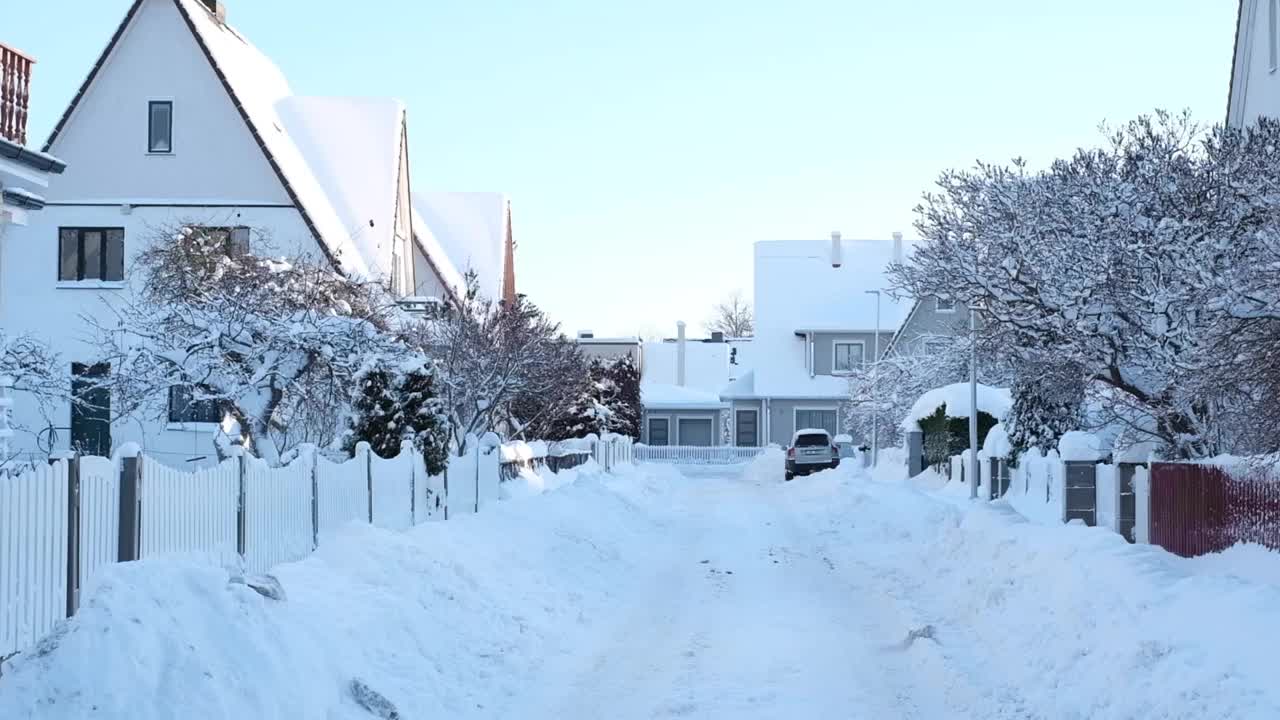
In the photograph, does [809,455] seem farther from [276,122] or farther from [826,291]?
[276,122]

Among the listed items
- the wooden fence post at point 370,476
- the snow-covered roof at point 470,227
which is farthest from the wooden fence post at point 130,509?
the snow-covered roof at point 470,227

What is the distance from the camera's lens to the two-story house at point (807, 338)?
68688 mm

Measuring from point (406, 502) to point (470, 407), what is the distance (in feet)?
44.0

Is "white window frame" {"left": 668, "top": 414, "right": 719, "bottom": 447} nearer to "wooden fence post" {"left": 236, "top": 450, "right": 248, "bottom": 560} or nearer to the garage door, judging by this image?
the garage door

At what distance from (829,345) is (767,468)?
14.7 meters

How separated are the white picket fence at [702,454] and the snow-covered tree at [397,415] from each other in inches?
1792

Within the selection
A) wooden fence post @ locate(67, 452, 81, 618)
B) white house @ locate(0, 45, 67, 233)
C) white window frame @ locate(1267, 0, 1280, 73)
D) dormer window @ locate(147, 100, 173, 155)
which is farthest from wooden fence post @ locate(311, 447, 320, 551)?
dormer window @ locate(147, 100, 173, 155)

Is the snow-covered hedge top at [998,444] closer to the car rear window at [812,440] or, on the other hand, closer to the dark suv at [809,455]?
the dark suv at [809,455]

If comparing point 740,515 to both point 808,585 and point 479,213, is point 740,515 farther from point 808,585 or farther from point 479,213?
point 479,213

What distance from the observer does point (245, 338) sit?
18.3m

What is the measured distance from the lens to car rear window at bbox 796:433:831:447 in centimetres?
5031

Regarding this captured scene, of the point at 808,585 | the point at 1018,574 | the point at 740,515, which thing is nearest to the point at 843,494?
the point at 740,515

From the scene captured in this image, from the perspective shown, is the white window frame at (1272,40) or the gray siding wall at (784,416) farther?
the gray siding wall at (784,416)

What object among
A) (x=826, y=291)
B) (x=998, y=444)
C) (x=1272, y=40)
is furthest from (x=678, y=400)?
Result: (x=1272, y=40)
